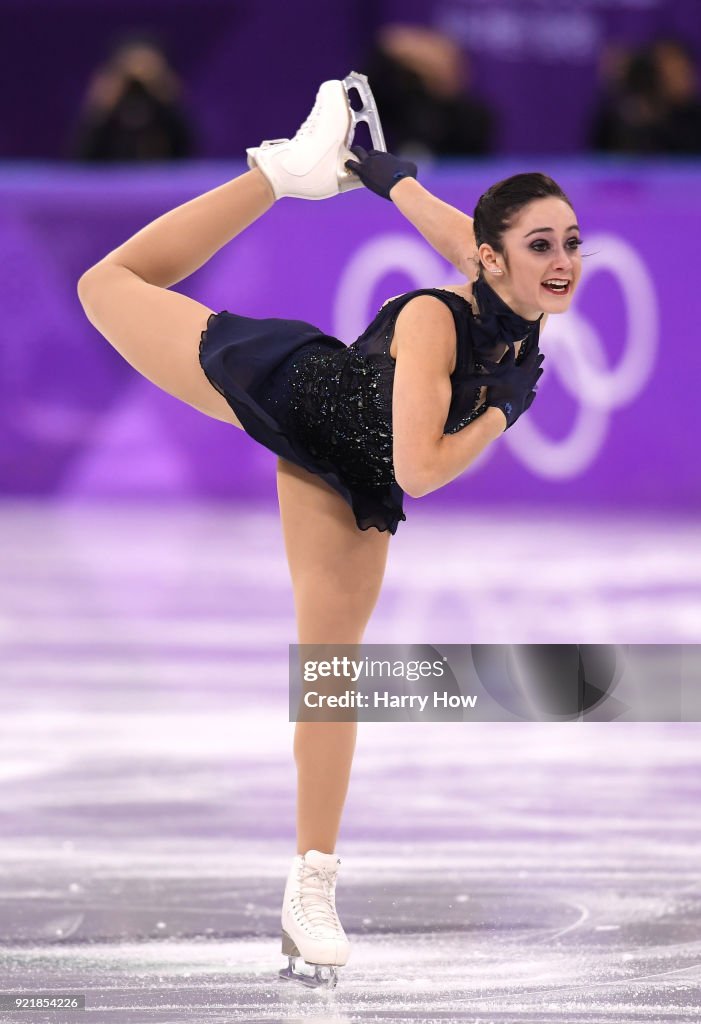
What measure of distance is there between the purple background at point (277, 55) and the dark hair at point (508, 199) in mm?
9438

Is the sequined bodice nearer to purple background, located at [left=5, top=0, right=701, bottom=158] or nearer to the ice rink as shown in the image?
the ice rink

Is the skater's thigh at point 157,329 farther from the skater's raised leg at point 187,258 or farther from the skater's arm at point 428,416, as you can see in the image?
the skater's arm at point 428,416

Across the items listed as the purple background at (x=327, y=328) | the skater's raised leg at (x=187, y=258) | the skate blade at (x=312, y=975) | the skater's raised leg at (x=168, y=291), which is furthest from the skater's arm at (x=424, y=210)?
the purple background at (x=327, y=328)

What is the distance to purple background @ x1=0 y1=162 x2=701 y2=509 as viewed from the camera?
27.8 ft

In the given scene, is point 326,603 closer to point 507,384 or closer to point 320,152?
point 507,384

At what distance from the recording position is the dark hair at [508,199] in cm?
335

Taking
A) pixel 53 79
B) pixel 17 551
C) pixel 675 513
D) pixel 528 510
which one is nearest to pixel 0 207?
pixel 17 551

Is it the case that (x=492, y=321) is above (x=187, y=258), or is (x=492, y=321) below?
below

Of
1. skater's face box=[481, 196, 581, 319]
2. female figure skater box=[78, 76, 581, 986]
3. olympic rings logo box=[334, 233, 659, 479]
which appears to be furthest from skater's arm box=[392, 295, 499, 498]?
olympic rings logo box=[334, 233, 659, 479]

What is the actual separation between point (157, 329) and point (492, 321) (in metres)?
0.75

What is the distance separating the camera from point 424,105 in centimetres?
931

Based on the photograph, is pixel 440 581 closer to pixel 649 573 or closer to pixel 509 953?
pixel 649 573

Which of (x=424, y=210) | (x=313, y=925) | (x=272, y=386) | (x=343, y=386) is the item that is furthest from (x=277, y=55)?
(x=313, y=925)

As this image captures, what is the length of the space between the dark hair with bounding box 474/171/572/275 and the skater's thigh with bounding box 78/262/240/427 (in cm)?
64
